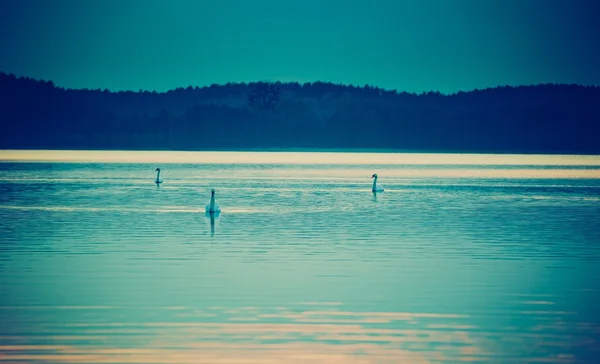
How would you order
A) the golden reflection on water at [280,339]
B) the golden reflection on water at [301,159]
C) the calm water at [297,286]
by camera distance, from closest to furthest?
1. the golden reflection on water at [280,339]
2. the calm water at [297,286]
3. the golden reflection on water at [301,159]

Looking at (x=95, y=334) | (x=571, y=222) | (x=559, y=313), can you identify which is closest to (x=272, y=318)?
(x=95, y=334)

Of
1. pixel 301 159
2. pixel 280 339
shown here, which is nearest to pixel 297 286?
pixel 280 339

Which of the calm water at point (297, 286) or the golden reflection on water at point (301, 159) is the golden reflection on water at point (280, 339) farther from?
the golden reflection on water at point (301, 159)

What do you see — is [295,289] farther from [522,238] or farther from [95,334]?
[522,238]

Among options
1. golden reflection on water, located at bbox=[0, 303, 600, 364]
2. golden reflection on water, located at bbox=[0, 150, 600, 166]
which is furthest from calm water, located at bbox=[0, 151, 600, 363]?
golden reflection on water, located at bbox=[0, 150, 600, 166]

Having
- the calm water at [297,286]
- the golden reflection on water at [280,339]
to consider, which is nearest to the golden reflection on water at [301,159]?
the calm water at [297,286]

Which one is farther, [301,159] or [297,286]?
[301,159]

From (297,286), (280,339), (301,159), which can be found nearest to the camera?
(280,339)

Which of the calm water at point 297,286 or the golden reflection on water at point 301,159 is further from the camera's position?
the golden reflection on water at point 301,159

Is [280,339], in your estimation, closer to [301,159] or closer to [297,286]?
[297,286]

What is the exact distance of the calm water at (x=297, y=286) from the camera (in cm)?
1109

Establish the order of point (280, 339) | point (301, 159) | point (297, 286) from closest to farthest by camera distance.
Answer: point (280, 339)
point (297, 286)
point (301, 159)

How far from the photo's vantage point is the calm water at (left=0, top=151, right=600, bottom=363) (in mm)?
11086

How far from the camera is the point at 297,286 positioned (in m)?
15.3
